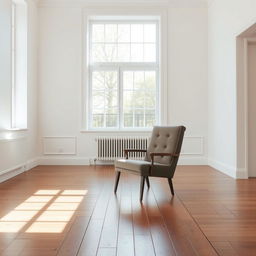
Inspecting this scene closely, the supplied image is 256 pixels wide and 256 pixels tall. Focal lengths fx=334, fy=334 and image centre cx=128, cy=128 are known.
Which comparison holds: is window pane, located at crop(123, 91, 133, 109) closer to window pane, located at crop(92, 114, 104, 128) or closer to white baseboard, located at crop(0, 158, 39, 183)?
window pane, located at crop(92, 114, 104, 128)

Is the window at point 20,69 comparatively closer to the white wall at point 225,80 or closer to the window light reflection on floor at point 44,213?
the window light reflection on floor at point 44,213

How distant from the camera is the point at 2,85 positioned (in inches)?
210

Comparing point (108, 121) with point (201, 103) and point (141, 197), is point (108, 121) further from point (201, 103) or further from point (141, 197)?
point (141, 197)

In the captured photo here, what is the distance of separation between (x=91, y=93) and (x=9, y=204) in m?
4.19

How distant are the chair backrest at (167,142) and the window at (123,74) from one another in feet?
9.22

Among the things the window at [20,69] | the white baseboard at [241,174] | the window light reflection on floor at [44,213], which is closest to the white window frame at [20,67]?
the window at [20,69]

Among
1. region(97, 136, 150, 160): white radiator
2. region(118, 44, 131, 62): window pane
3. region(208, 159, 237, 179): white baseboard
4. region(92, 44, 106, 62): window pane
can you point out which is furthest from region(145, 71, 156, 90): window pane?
region(208, 159, 237, 179): white baseboard

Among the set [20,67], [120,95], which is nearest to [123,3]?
[120,95]

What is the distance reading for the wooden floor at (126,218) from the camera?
8.06 ft

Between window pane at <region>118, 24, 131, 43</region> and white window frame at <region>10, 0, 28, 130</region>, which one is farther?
window pane at <region>118, 24, 131, 43</region>

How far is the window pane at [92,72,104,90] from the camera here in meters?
7.60

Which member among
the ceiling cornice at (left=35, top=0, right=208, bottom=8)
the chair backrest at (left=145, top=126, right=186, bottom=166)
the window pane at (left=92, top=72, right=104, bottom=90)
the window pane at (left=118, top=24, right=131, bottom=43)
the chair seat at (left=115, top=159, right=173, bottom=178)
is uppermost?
the ceiling cornice at (left=35, top=0, right=208, bottom=8)

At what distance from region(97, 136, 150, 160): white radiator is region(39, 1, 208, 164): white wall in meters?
0.21

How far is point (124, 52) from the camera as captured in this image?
7.70 meters
